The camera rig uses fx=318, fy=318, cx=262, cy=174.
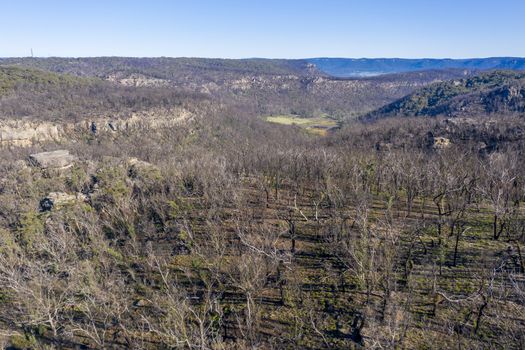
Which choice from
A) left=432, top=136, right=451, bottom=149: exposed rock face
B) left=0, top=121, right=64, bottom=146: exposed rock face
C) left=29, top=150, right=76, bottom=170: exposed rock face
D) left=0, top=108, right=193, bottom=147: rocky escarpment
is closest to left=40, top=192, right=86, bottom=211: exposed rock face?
left=29, top=150, right=76, bottom=170: exposed rock face

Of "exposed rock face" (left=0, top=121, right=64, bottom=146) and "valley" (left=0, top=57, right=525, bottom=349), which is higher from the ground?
→ "exposed rock face" (left=0, top=121, right=64, bottom=146)

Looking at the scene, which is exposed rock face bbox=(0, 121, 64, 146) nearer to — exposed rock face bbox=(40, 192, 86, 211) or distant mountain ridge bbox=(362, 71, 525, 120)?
exposed rock face bbox=(40, 192, 86, 211)

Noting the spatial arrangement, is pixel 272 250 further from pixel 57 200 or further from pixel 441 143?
pixel 441 143

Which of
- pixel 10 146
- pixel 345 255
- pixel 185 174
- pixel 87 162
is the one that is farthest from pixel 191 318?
pixel 10 146

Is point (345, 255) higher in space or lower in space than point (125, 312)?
higher

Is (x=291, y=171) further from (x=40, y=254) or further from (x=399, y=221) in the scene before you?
(x=40, y=254)
